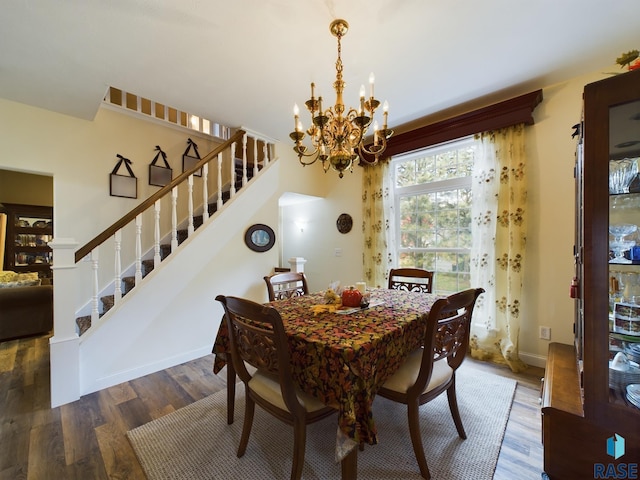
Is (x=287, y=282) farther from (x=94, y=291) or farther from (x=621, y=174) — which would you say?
(x=621, y=174)

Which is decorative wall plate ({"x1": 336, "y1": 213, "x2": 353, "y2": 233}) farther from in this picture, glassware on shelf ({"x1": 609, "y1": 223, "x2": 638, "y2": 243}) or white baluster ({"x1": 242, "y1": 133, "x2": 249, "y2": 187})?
glassware on shelf ({"x1": 609, "y1": 223, "x2": 638, "y2": 243})

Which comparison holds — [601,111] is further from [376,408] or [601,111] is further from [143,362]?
[143,362]

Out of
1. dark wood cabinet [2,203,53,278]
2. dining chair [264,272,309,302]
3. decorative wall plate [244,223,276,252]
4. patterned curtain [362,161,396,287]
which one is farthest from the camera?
dark wood cabinet [2,203,53,278]

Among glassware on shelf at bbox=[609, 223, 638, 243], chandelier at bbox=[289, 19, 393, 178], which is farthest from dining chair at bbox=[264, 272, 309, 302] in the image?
glassware on shelf at bbox=[609, 223, 638, 243]

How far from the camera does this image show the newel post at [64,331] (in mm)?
1961

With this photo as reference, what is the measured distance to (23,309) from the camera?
3314 millimetres

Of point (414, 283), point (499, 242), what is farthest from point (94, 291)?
point (499, 242)

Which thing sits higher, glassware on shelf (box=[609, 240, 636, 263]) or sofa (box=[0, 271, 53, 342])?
glassware on shelf (box=[609, 240, 636, 263])

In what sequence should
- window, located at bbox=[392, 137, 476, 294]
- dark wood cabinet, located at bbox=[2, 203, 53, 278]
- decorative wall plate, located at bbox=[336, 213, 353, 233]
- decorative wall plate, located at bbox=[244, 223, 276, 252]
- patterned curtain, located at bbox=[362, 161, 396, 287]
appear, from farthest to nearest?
1. dark wood cabinet, located at bbox=[2, 203, 53, 278]
2. decorative wall plate, located at bbox=[336, 213, 353, 233]
3. patterned curtain, located at bbox=[362, 161, 396, 287]
4. decorative wall plate, located at bbox=[244, 223, 276, 252]
5. window, located at bbox=[392, 137, 476, 294]

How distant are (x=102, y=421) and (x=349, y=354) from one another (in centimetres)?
194

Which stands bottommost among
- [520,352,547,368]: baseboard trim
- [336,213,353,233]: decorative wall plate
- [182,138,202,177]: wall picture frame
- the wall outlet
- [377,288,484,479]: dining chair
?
[520,352,547,368]: baseboard trim

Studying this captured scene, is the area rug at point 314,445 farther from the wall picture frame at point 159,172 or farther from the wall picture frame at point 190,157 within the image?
the wall picture frame at point 190,157

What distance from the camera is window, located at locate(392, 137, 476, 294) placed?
9.78 feet

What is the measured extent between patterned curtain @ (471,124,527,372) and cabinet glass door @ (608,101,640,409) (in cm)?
131
